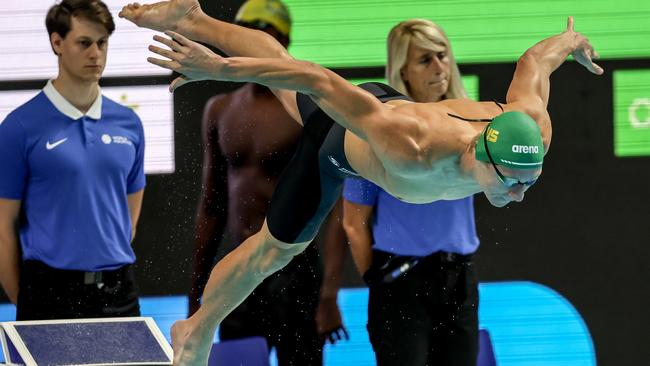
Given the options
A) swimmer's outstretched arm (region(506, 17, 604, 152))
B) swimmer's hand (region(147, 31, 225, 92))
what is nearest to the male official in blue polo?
swimmer's hand (region(147, 31, 225, 92))

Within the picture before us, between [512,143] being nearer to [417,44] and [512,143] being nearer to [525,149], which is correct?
[525,149]

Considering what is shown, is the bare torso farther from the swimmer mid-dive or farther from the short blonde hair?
the short blonde hair

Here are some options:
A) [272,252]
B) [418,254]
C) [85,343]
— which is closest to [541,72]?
[418,254]

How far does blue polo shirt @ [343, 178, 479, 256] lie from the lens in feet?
17.2

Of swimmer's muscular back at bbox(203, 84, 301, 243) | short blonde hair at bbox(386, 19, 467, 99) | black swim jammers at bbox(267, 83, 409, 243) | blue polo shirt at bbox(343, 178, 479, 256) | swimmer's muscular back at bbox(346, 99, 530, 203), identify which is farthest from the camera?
swimmer's muscular back at bbox(203, 84, 301, 243)

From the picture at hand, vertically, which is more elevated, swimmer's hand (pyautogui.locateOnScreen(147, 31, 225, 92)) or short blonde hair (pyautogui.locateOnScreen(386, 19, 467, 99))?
swimmer's hand (pyautogui.locateOnScreen(147, 31, 225, 92))

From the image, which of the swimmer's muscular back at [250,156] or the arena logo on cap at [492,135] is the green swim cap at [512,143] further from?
the swimmer's muscular back at [250,156]

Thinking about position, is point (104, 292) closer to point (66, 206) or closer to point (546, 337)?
point (66, 206)

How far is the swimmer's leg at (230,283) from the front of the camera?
5008mm

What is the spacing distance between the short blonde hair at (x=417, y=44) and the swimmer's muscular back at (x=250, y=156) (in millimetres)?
638

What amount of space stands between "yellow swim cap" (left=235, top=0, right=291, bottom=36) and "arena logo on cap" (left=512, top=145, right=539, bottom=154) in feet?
6.59

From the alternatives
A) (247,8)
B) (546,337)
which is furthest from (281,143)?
(546,337)

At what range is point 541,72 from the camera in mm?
4891

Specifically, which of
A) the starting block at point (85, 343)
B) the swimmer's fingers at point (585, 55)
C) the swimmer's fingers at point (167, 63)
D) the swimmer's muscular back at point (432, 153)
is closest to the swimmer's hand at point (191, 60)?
the swimmer's fingers at point (167, 63)
